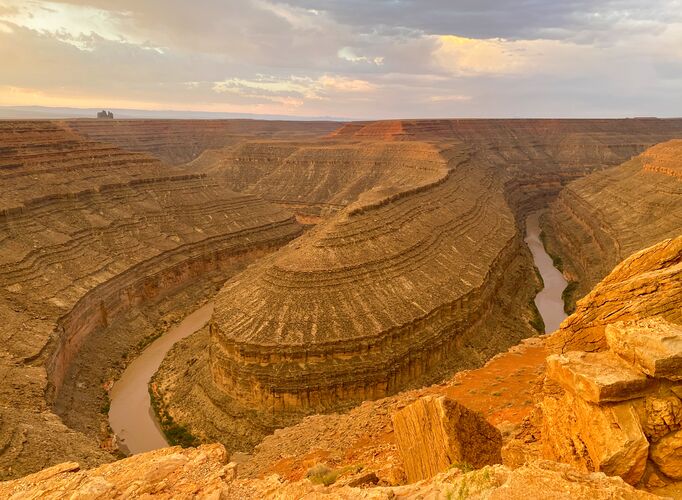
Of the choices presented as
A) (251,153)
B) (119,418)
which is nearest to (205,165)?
(251,153)

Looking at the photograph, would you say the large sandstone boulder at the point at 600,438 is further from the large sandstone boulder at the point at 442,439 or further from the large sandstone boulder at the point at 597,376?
the large sandstone boulder at the point at 442,439

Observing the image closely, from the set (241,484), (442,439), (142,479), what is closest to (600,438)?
(442,439)

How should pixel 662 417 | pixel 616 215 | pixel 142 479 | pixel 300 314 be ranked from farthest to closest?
pixel 616 215 < pixel 300 314 < pixel 142 479 < pixel 662 417

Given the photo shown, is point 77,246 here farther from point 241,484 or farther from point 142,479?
point 241,484

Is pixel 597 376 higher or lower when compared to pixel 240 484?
higher

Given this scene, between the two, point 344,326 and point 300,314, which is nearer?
point 344,326
